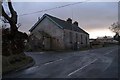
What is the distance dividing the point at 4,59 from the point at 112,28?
83.9m

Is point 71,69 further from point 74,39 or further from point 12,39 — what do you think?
point 74,39

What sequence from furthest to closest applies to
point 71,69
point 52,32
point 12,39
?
1. point 52,32
2. point 12,39
3. point 71,69

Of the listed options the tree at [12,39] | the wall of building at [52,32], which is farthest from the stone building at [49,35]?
the tree at [12,39]

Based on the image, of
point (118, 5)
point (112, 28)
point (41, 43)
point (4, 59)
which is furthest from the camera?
point (112, 28)

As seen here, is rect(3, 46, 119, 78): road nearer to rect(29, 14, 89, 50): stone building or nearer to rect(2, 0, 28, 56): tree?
rect(2, 0, 28, 56): tree

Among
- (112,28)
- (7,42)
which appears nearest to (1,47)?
(7,42)

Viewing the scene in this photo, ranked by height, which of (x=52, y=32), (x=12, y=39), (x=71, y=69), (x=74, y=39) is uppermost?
(x=52, y=32)

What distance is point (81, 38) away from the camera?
205 ft

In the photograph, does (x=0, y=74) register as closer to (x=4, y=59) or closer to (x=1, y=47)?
(x=4, y=59)

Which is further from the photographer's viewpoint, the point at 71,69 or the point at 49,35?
the point at 49,35

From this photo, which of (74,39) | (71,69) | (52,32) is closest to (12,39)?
(71,69)

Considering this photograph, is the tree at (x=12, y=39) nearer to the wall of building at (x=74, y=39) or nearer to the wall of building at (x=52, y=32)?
the wall of building at (x=52, y=32)

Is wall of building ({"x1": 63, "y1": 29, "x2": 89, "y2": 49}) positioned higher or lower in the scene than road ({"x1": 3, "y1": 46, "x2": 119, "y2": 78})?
higher

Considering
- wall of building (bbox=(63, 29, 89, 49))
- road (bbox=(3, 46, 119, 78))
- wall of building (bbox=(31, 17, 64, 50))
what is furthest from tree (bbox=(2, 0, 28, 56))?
wall of building (bbox=(63, 29, 89, 49))
